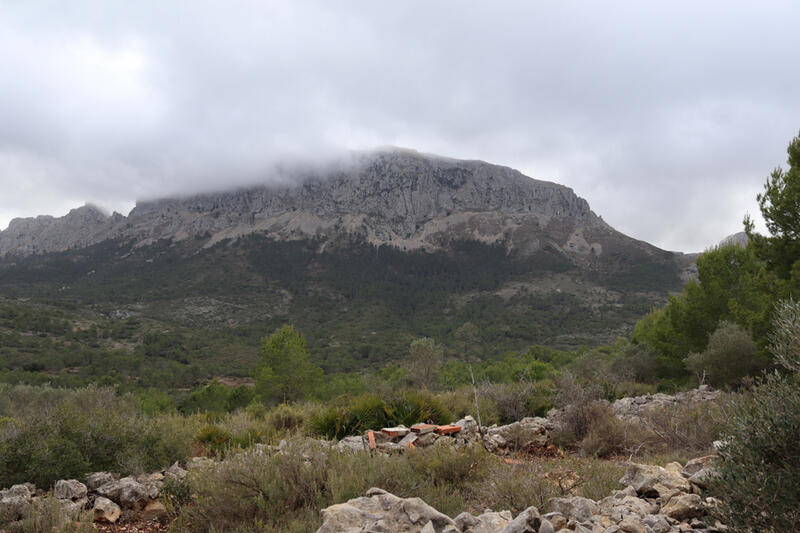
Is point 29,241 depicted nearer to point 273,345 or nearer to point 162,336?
point 162,336

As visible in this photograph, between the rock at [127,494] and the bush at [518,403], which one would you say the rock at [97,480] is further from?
the bush at [518,403]

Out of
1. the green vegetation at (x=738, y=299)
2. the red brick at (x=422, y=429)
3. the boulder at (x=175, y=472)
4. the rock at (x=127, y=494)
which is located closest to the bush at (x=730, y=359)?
the green vegetation at (x=738, y=299)

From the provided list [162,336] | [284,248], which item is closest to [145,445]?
[162,336]

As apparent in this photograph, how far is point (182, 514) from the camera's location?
478 cm

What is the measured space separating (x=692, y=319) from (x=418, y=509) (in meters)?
24.8

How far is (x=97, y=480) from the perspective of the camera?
597cm

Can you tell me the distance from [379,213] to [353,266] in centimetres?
3638

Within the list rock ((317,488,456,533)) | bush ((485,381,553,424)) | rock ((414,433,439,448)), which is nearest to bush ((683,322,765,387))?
bush ((485,381,553,424))

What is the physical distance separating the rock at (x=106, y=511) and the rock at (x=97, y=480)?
Answer: 0.69 meters

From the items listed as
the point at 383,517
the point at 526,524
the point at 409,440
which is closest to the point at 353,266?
the point at 409,440

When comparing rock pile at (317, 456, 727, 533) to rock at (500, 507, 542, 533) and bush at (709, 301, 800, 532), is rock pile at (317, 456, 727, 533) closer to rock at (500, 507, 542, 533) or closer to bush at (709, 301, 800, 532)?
rock at (500, 507, 542, 533)

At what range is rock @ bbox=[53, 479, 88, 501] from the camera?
214 inches

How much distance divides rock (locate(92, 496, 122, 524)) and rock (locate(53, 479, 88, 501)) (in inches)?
14.8

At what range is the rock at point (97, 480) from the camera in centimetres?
594
